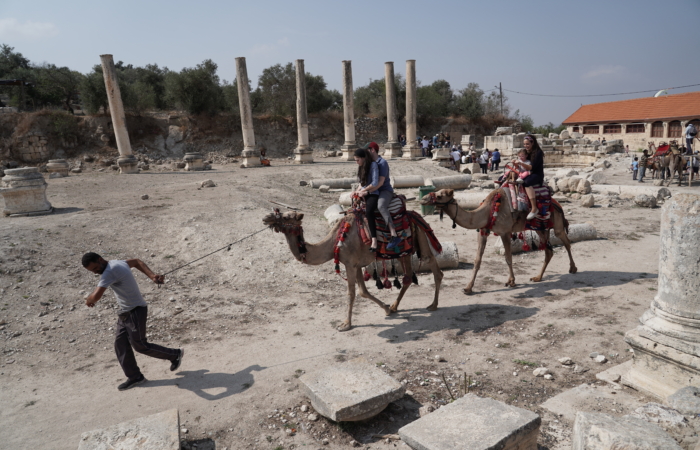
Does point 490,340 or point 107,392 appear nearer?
point 107,392

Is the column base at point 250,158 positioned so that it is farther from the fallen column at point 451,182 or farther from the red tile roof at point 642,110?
the red tile roof at point 642,110

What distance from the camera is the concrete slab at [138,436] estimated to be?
12.5 feet

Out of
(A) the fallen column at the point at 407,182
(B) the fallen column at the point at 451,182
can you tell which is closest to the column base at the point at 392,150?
(A) the fallen column at the point at 407,182

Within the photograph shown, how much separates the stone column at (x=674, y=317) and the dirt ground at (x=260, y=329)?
0.60 metres

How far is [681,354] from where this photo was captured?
4.44 metres

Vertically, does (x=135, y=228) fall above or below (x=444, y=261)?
above

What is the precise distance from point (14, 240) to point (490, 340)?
9.85 m

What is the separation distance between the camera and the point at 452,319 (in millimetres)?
6945

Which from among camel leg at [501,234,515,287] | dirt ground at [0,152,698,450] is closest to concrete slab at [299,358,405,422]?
dirt ground at [0,152,698,450]

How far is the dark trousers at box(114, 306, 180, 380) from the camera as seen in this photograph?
5.34 m

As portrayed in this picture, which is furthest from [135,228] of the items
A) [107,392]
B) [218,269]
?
[107,392]

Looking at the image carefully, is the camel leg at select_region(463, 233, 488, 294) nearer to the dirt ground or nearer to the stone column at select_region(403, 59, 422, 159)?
the dirt ground

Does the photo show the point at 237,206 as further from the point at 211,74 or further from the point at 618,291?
the point at 211,74

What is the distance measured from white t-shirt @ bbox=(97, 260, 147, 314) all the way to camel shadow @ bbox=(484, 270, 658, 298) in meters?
5.70
